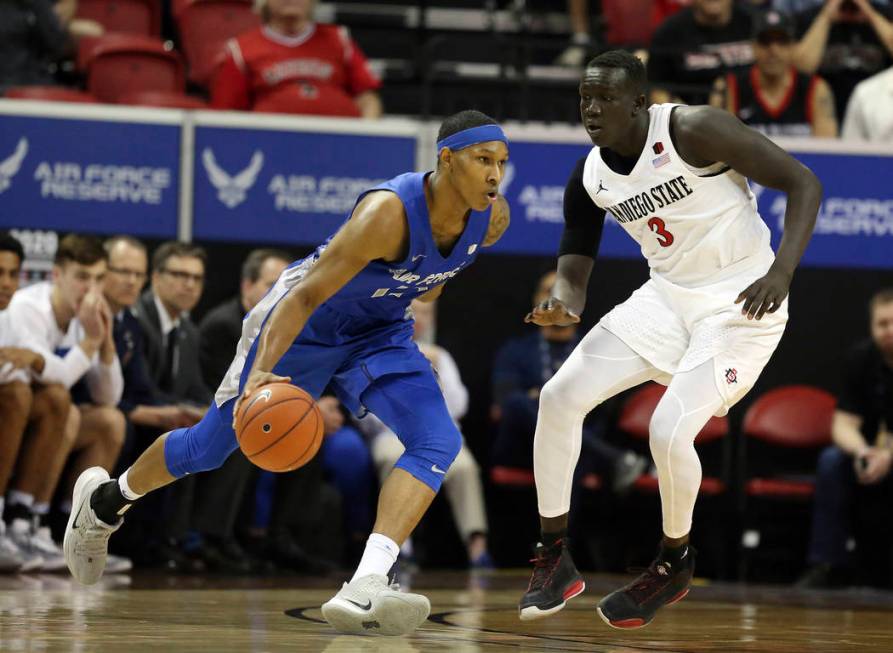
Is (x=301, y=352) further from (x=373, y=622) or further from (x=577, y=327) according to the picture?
(x=577, y=327)

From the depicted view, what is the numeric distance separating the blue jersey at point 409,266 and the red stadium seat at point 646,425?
3893mm

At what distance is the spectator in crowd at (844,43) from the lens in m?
9.91

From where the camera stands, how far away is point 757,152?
185 inches

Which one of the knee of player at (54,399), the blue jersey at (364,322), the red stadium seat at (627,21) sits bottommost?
the knee of player at (54,399)

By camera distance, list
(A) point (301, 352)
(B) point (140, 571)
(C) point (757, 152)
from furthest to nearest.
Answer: (B) point (140, 571)
(A) point (301, 352)
(C) point (757, 152)

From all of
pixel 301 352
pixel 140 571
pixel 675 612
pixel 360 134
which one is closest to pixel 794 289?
pixel 360 134

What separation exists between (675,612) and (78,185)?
4216 millimetres

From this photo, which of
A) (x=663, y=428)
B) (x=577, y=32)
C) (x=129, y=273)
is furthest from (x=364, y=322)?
(x=577, y=32)

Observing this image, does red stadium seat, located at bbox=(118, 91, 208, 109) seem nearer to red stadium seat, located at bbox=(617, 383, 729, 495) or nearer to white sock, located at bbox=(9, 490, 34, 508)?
white sock, located at bbox=(9, 490, 34, 508)

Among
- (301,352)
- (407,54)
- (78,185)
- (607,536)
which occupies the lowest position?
(607,536)

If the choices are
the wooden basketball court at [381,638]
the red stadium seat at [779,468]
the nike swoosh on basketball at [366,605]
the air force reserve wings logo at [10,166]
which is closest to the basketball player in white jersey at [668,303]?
the wooden basketball court at [381,638]

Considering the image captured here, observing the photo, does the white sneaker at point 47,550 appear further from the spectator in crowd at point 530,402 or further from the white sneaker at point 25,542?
the spectator in crowd at point 530,402

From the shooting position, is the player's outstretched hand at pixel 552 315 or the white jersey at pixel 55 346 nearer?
the player's outstretched hand at pixel 552 315

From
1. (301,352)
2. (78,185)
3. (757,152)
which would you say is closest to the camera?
(757,152)
